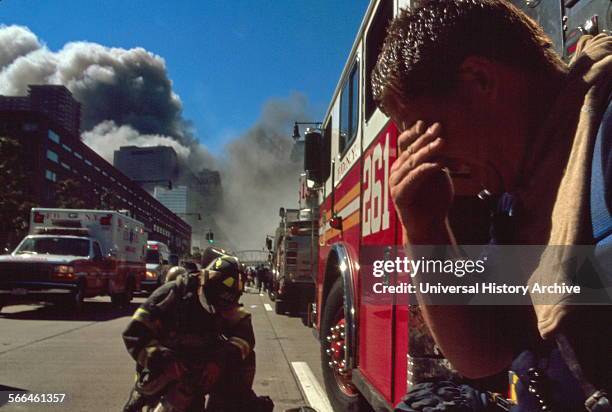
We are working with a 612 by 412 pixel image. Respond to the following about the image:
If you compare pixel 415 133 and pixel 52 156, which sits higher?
pixel 52 156

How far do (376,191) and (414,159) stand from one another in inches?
82.4

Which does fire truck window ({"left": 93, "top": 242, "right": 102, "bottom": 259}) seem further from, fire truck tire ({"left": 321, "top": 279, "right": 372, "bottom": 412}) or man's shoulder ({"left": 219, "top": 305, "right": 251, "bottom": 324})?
man's shoulder ({"left": 219, "top": 305, "right": 251, "bottom": 324})

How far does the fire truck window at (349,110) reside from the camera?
4370 mm

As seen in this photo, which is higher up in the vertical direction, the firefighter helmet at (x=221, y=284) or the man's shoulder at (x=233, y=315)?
the firefighter helmet at (x=221, y=284)

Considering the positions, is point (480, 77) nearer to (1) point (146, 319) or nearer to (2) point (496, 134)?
(2) point (496, 134)

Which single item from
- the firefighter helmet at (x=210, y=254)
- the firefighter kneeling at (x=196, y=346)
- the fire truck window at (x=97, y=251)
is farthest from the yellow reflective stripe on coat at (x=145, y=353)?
the fire truck window at (x=97, y=251)

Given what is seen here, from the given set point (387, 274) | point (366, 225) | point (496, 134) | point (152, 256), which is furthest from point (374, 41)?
point (152, 256)

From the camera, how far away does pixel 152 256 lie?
25.7m

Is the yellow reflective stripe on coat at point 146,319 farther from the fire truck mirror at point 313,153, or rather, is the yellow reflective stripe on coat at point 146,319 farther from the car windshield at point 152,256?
the car windshield at point 152,256

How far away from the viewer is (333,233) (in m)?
5.09

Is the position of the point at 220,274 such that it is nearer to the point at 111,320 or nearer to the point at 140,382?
the point at 140,382

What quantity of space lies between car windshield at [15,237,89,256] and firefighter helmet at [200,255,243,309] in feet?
40.6

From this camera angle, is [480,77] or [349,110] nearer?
[480,77]

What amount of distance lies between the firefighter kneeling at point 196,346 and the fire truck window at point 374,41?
1.52 m
